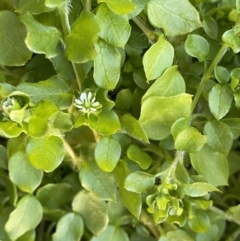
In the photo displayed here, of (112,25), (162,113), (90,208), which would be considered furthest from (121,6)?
(90,208)

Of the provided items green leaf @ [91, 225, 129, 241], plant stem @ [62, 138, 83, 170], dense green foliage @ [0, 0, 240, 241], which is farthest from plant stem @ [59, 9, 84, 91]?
green leaf @ [91, 225, 129, 241]

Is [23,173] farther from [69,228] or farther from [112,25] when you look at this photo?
[112,25]

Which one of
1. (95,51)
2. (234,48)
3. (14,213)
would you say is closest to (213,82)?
(234,48)

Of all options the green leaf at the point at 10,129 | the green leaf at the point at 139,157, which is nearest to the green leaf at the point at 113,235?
the green leaf at the point at 139,157

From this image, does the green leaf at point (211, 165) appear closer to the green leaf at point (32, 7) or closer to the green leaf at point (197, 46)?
the green leaf at point (197, 46)

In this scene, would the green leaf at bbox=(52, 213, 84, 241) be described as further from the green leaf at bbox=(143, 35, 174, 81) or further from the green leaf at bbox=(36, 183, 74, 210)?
the green leaf at bbox=(143, 35, 174, 81)
